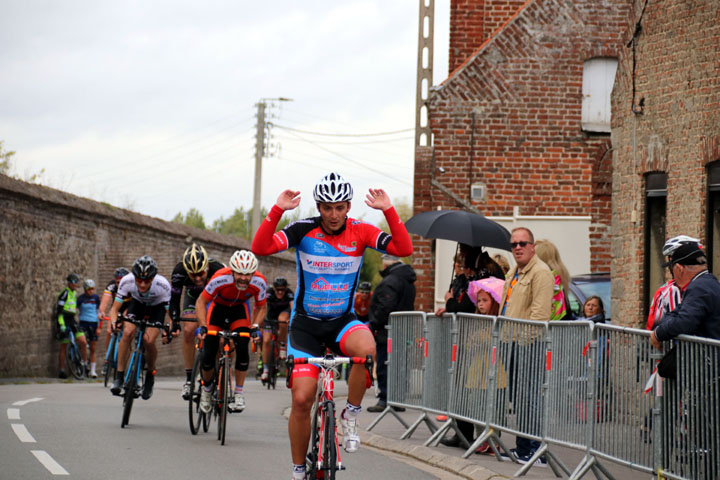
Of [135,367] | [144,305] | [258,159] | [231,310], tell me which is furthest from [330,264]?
[258,159]

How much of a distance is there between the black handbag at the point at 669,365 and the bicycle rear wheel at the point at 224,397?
15.8ft

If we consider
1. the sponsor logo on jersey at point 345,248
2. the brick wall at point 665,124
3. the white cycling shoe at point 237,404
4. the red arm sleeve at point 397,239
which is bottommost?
the white cycling shoe at point 237,404

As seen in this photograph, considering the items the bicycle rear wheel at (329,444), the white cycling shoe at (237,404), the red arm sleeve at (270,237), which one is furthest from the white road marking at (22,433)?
the bicycle rear wheel at (329,444)

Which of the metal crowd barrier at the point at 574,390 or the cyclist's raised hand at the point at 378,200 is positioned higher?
the cyclist's raised hand at the point at 378,200

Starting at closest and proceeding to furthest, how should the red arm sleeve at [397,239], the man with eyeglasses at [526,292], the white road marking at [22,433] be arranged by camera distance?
1. the red arm sleeve at [397,239]
2. the man with eyeglasses at [526,292]
3. the white road marking at [22,433]

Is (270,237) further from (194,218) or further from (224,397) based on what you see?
(194,218)

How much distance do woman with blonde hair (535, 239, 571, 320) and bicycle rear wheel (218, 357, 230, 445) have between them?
3.32 meters

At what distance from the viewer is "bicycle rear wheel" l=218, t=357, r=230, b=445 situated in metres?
11.1

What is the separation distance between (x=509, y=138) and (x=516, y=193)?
1.20m

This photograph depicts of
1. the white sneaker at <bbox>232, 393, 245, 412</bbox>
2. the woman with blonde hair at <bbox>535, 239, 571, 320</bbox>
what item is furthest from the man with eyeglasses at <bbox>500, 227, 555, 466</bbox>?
the white sneaker at <bbox>232, 393, 245, 412</bbox>

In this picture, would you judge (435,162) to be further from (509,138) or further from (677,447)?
(677,447)

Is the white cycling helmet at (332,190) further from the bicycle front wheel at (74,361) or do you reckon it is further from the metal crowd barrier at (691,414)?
the bicycle front wheel at (74,361)

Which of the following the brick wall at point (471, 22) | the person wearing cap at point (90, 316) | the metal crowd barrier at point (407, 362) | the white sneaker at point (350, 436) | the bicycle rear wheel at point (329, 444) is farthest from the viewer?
the brick wall at point (471, 22)

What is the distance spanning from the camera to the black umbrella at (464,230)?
12.2 metres
